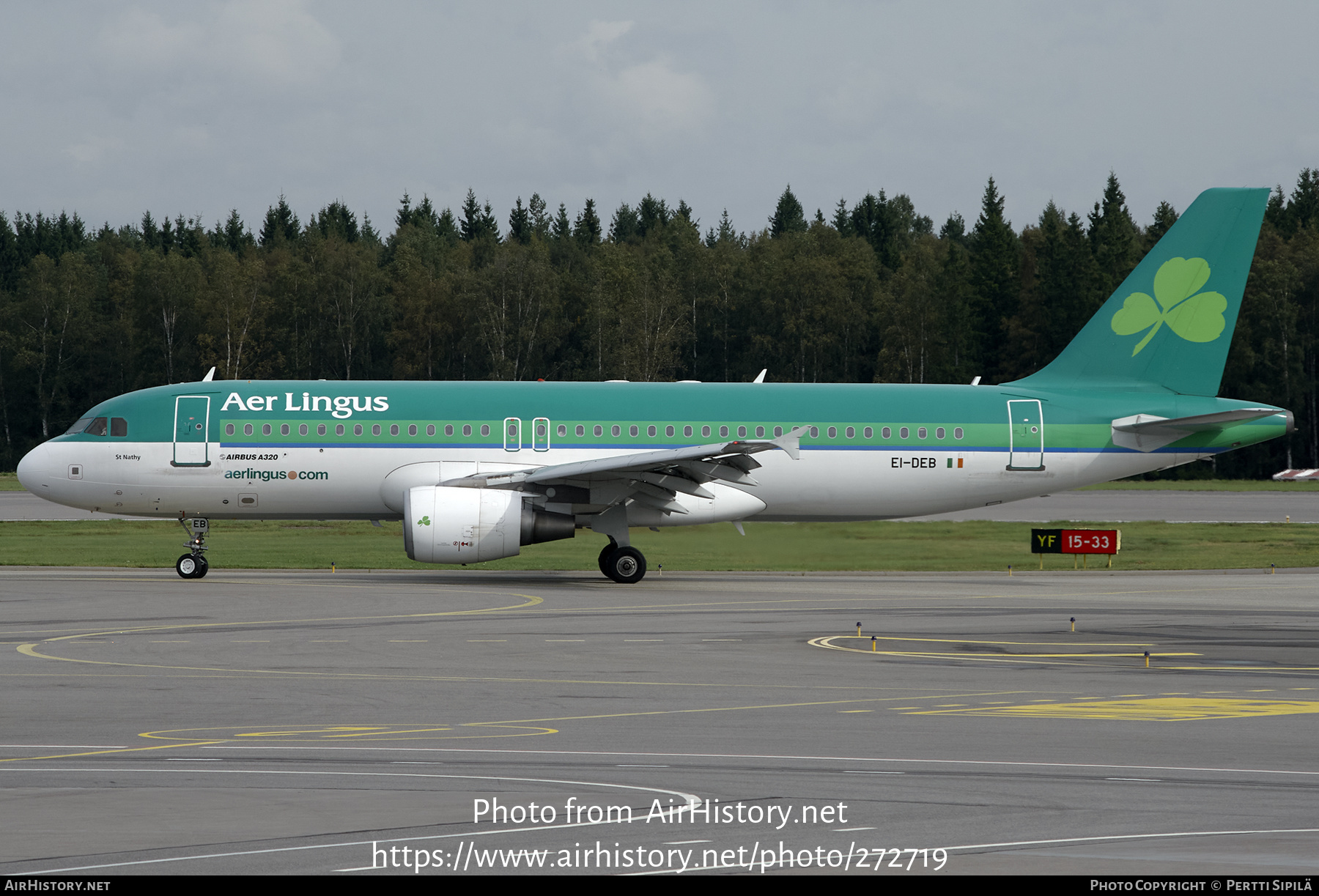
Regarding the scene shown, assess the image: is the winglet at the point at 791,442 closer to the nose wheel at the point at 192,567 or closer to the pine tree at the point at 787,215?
the nose wheel at the point at 192,567

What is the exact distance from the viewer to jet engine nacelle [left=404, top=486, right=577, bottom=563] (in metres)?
28.6

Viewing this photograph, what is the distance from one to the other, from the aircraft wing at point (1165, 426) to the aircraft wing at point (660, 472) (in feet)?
27.2

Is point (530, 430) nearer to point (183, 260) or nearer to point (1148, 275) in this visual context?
point (1148, 275)

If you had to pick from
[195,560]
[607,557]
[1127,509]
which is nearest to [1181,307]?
[607,557]

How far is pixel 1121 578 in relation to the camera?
108 ft

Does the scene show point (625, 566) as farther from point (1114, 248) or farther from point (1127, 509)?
point (1114, 248)

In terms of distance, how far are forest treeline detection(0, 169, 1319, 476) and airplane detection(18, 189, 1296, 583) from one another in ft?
208

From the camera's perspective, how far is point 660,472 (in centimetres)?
2969

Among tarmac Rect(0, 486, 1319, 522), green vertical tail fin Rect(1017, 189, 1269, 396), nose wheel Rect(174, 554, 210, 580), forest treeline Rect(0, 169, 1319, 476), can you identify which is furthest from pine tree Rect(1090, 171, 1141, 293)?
nose wheel Rect(174, 554, 210, 580)

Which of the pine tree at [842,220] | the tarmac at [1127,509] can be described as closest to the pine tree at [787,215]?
the pine tree at [842,220]

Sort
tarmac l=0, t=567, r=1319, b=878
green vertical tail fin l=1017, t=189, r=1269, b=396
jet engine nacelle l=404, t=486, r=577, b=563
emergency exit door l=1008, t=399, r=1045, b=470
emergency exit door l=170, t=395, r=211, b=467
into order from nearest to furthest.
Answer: tarmac l=0, t=567, r=1319, b=878
jet engine nacelle l=404, t=486, r=577, b=563
emergency exit door l=170, t=395, r=211, b=467
emergency exit door l=1008, t=399, r=1045, b=470
green vertical tail fin l=1017, t=189, r=1269, b=396

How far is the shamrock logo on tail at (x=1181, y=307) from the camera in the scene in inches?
1309

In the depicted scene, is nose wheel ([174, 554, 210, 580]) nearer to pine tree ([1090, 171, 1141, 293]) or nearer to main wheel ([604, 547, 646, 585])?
main wheel ([604, 547, 646, 585])
